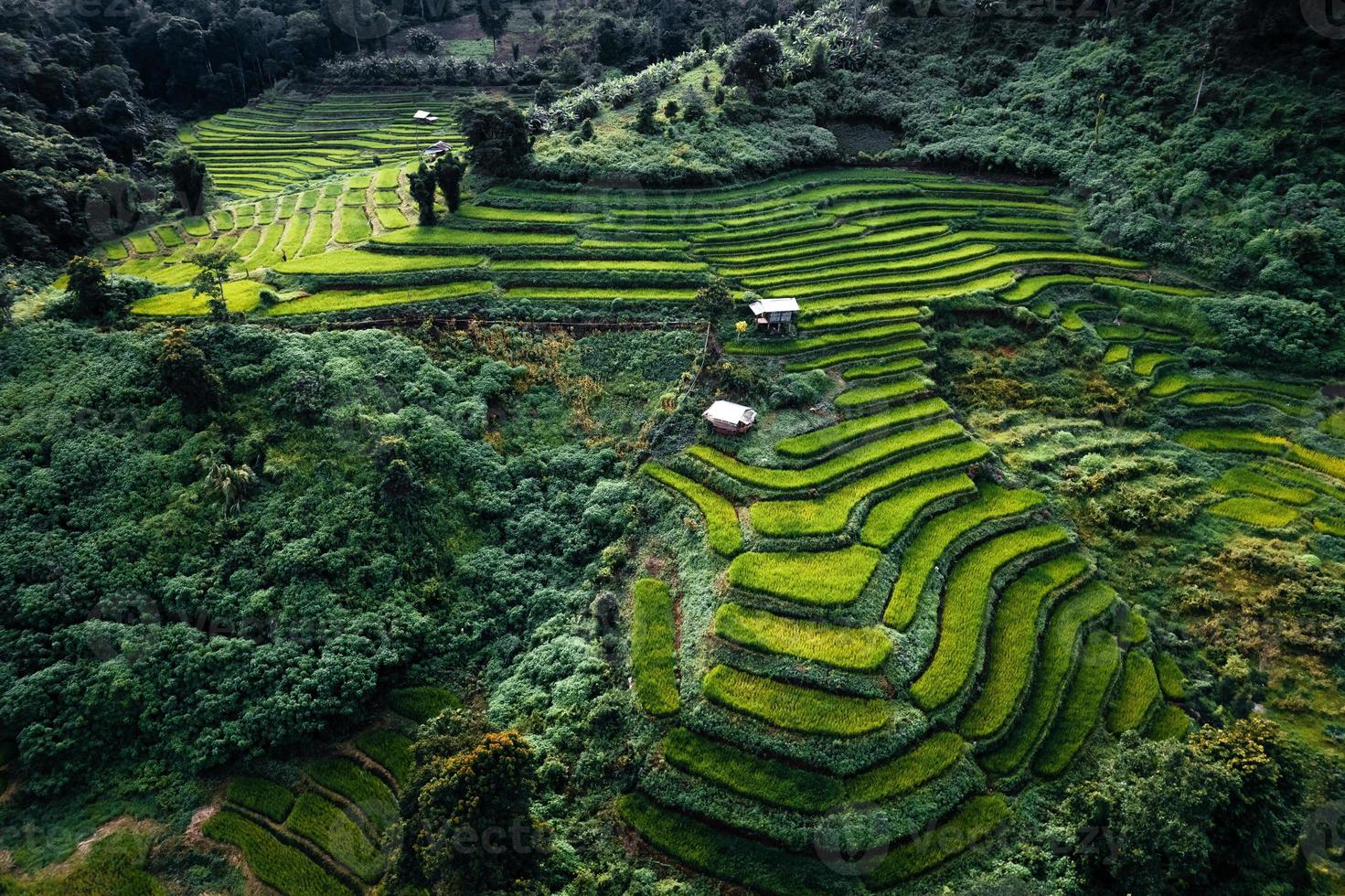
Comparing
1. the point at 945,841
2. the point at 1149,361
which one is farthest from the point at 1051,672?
the point at 1149,361

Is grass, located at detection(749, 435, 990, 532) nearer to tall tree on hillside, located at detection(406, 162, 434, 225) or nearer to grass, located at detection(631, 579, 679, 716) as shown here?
grass, located at detection(631, 579, 679, 716)

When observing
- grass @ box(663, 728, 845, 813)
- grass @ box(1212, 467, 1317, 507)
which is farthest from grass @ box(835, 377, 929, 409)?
grass @ box(663, 728, 845, 813)

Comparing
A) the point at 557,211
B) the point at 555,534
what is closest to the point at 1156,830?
the point at 555,534

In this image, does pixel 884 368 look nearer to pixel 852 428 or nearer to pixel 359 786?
pixel 852 428

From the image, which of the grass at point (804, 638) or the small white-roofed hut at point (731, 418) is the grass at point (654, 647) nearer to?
the grass at point (804, 638)

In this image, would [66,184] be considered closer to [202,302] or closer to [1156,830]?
[202,302]

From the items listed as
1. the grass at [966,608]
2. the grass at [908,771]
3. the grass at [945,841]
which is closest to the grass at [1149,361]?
the grass at [966,608]
